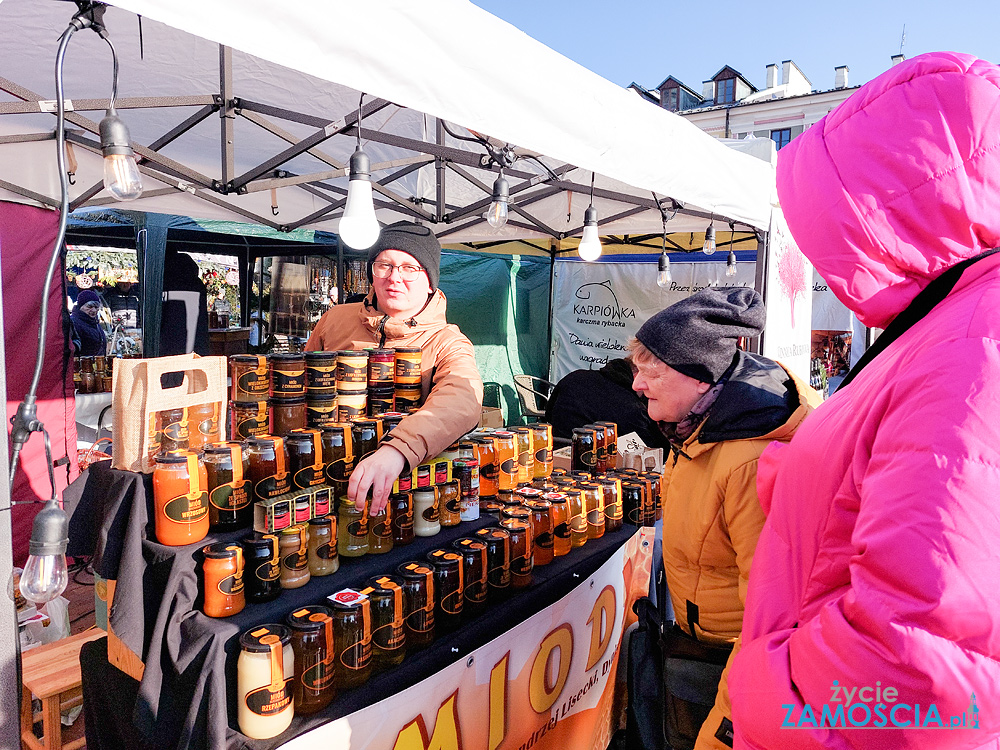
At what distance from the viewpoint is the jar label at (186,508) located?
150 centimetres

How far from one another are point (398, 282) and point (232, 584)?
1218 millimetres

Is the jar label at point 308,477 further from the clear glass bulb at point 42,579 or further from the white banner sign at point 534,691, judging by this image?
the clear glass bulb at point 42,579

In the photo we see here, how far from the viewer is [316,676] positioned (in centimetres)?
152

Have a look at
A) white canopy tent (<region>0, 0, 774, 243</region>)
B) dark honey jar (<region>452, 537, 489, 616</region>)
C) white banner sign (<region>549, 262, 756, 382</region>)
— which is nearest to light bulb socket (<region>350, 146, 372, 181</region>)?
white canopy tent (<region>0, 0, 774, 243</region>)

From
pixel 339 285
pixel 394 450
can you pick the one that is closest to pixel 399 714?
pixel 394 450

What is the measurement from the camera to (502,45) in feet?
5.24

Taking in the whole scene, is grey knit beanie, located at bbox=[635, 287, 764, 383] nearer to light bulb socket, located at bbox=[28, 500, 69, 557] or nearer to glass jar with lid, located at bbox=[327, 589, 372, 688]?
glass jar with lid, located at bbox=[327, 589, 372, 688]

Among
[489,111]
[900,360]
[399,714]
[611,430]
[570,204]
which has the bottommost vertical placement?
[399,714]

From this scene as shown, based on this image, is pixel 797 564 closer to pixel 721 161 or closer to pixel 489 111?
→ pixel 489 111

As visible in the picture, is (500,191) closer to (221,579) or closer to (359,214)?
(359,214)

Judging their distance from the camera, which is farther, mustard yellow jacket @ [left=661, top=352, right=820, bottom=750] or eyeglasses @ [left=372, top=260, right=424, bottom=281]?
eyeglasses @ [left=372, top=260, right=424, bottom=281]

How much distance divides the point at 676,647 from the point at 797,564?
3.40ft

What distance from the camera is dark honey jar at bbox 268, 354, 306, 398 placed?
6.27 feet

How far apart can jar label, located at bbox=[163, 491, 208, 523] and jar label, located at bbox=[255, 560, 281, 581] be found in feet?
0.67
